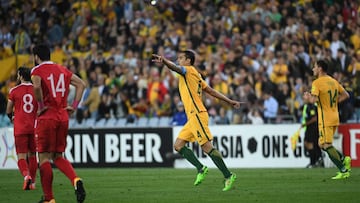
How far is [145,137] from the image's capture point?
28281 millimetres

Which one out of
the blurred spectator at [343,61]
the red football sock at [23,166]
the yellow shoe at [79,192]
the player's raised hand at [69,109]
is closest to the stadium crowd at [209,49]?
the blurred spectator at [343,61]

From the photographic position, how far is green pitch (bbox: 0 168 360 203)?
15133mm

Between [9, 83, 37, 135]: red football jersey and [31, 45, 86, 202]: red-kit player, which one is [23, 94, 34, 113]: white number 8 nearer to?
[9, 83, 37, 135]: red football jersey

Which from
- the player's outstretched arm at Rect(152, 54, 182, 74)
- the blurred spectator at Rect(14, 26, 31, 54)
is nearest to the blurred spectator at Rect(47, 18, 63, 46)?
the blurred spectator at Rect(14, 26, 31, 54)

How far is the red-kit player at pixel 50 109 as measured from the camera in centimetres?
1367

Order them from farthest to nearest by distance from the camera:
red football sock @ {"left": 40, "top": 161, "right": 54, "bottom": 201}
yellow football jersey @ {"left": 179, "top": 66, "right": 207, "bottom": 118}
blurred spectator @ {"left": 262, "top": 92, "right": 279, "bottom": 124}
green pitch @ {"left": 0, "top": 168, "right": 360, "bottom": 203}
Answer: blurred spectator @ {"left": 262, "top": 92, "right": 279, "bottom": 124} < yellow football jersey @ {"left": 179, "top": 66, "right": 207, "bottom": 118} < green pitch @ {"left": 0, "top": 168, "right": 360, "bottom": 203} < red football sock @ {"left": 40, "top": 161, "right": 54, "bottom": 201}

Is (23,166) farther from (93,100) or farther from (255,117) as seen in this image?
(93,100)

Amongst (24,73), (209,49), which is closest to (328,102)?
(24,73)

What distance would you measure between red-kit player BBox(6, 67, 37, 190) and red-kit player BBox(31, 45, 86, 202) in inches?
179

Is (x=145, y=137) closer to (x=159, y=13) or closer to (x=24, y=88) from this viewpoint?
(x=159, y=13)

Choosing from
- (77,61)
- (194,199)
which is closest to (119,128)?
(77,61)

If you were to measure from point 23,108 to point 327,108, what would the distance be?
637cm

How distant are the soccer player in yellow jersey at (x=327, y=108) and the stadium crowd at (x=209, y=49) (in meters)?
7.28

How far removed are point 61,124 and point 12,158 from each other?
15.1 meters
